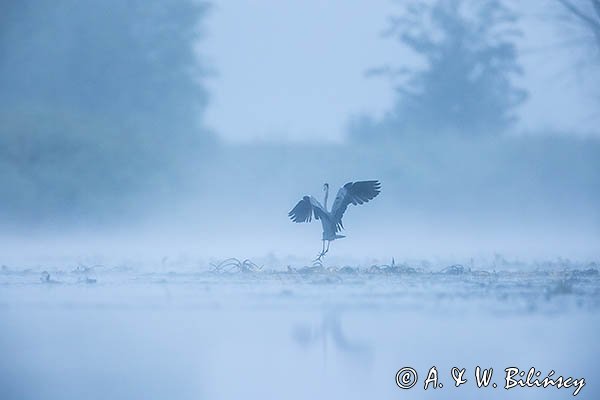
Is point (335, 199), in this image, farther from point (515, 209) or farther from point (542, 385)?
point (542, 385)

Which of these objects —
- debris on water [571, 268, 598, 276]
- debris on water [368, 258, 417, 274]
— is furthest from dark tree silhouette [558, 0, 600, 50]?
debris on water [368, 258, 417, 274]

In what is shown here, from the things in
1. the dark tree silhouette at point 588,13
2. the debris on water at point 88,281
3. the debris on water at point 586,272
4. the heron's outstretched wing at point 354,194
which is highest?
the dark tree silhouette at point 588,13

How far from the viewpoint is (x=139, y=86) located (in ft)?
10.2

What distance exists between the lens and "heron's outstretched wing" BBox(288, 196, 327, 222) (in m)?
2.93

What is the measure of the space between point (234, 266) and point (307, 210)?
388mm

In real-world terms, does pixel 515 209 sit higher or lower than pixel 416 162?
lower

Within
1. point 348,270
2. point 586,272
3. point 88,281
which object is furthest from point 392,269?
point 88,281

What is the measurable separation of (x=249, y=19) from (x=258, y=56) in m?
0.16

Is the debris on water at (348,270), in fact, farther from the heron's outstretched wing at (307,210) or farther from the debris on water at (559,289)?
the debris on water at (559,289)

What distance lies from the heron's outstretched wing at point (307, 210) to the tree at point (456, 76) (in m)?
0.39

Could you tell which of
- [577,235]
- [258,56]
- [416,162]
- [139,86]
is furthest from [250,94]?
[577,235]

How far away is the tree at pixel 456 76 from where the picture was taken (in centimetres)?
312

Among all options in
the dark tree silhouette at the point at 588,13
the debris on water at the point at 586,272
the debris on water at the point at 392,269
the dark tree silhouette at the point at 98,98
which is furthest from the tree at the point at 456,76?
the dark tree silhouette at the point at 98,98

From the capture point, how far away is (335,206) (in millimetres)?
2934
